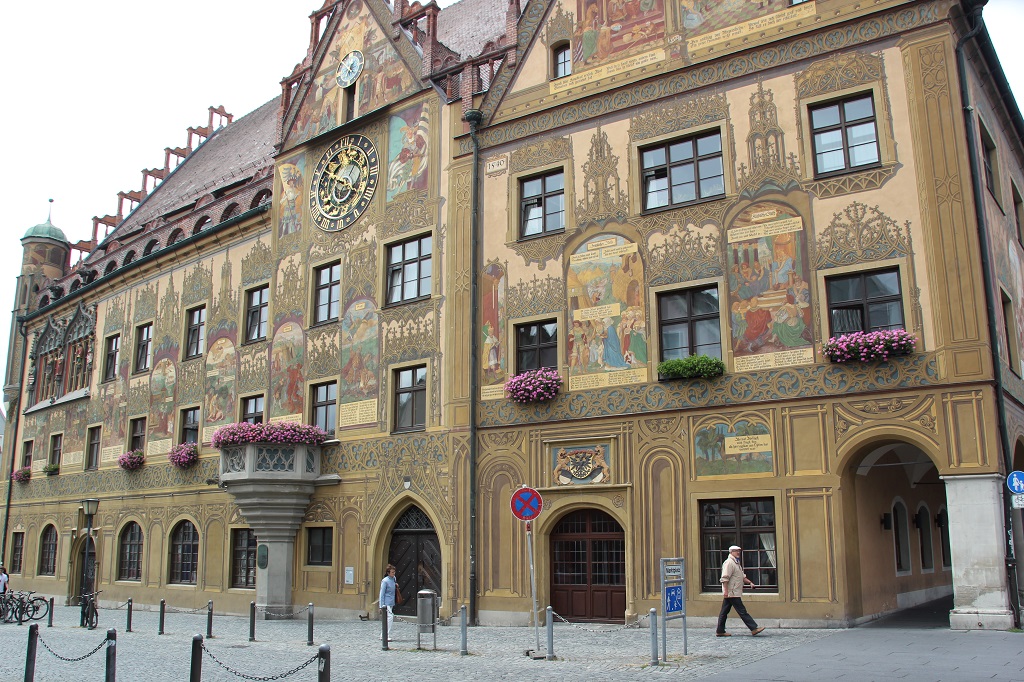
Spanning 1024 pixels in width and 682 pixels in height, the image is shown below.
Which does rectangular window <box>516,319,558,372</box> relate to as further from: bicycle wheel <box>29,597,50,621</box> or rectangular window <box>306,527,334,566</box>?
bicycle wheel <box>29,597,50,621</box>

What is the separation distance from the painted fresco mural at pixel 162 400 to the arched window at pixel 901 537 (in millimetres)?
21004

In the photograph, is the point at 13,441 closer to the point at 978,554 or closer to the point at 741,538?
the point at 741,538

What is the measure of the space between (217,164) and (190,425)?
42.9 ft

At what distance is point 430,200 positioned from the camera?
75.6 ft

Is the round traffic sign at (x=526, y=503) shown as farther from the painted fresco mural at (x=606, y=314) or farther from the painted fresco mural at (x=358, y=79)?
the painted fresco mural at (x=358, y=79)

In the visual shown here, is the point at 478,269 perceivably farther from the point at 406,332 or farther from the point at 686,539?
the point at 686,539

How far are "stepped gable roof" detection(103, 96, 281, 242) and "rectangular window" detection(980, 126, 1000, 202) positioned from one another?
21.6 meters

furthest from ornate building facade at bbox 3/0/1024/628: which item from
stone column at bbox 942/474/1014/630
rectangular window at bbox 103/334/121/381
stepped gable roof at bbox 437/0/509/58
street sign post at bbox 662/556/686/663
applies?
rectangular window at bbox 103/334/121/381

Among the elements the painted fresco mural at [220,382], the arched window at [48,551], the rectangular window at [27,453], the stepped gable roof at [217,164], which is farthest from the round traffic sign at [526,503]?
the rectangular window at [27,453]

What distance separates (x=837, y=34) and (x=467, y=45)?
39.3 feet

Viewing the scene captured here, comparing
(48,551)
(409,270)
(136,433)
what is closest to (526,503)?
(409,270)

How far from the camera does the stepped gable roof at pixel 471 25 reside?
26.3 meters

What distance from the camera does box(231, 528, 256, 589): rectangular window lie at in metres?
25.7

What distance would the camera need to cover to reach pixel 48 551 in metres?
35.1
